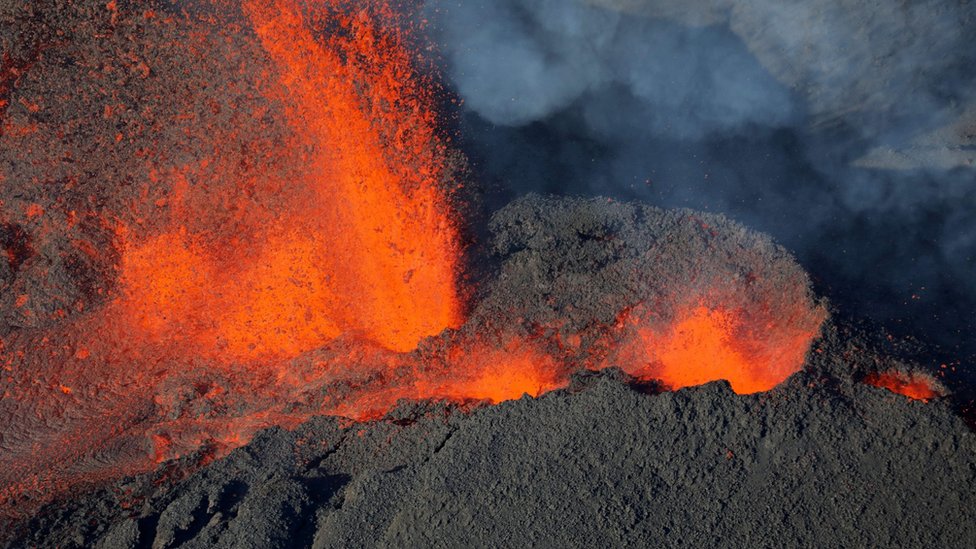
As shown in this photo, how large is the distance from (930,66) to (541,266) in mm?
3908

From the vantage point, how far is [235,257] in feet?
20.9

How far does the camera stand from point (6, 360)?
609 centimetres

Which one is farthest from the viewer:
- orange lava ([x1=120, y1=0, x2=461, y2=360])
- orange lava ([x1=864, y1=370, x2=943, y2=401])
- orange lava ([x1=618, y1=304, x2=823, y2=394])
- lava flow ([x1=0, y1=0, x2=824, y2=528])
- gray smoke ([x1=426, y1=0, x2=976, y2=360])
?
gray smoke ([x1=426, y1=0, x2=976, y2=360])

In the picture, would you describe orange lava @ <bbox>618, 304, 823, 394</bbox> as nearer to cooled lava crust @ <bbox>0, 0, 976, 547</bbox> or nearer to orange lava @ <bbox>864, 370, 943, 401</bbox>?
cooled lava crust @ <bbox>0, 0, 976, 547</bbox>

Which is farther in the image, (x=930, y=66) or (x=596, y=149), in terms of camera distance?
(x=930, y=66)

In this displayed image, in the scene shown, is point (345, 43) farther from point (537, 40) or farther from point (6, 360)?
point (6, 360)

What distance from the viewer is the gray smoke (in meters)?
5.66

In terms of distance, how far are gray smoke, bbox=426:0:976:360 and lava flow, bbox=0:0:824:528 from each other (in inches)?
26.8

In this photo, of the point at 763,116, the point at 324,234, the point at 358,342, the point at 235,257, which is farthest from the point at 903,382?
the point at 235,257

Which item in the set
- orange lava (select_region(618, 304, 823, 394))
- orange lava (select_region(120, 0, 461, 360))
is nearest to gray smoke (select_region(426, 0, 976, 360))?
orange lava (select_region(120, 0, 461, 360))

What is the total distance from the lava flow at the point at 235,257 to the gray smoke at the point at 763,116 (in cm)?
68

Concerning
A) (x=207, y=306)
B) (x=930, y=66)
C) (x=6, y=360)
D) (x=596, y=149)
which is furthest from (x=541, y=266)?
(x=6, y=360)

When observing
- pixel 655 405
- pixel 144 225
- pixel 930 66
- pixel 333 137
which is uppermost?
pixel 930 66

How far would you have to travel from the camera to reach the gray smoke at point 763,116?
566cm
